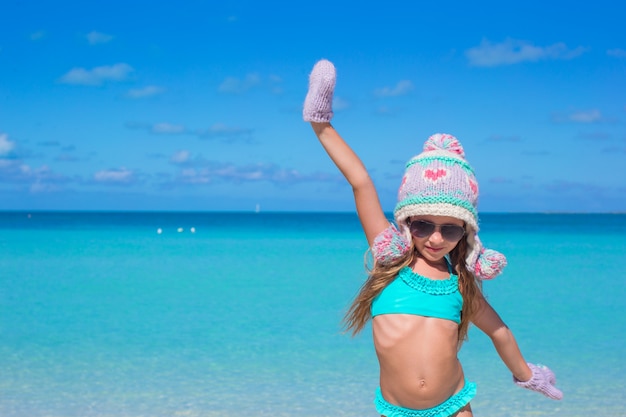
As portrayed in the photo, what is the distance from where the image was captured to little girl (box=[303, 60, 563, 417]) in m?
2.83

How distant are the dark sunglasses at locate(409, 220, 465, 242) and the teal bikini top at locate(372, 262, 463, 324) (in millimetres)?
177

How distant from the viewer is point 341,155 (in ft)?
9.70

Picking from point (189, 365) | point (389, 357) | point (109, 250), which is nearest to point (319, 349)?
point (189, 365)

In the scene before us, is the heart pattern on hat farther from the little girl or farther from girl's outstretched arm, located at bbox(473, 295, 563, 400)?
girl's outstretched arm, located at bbox(473, 295, 563, 400)

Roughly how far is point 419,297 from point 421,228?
27cm

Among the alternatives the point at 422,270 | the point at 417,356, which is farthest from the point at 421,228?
the point at 417,356

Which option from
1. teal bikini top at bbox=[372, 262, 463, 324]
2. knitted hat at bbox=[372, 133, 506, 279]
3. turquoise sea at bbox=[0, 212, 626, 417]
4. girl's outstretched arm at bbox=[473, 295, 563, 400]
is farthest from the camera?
turquoise sea at bbox=[0, 212, 626, 417]

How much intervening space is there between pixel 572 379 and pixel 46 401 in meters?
4.80

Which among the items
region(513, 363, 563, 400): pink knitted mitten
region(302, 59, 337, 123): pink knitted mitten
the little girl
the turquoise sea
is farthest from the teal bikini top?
the turquoise sea

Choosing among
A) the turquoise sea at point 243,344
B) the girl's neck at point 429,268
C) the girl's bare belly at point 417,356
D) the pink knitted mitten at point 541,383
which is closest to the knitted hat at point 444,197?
the girl's neck at point 429,268

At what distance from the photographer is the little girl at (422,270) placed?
9.29ft

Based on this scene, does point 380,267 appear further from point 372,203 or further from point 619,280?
point 619,280

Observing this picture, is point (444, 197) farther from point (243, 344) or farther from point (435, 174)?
point (243, 344)

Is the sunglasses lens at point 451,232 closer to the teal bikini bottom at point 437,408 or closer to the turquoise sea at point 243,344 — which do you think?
the teal bikini bottom at point 437,408
